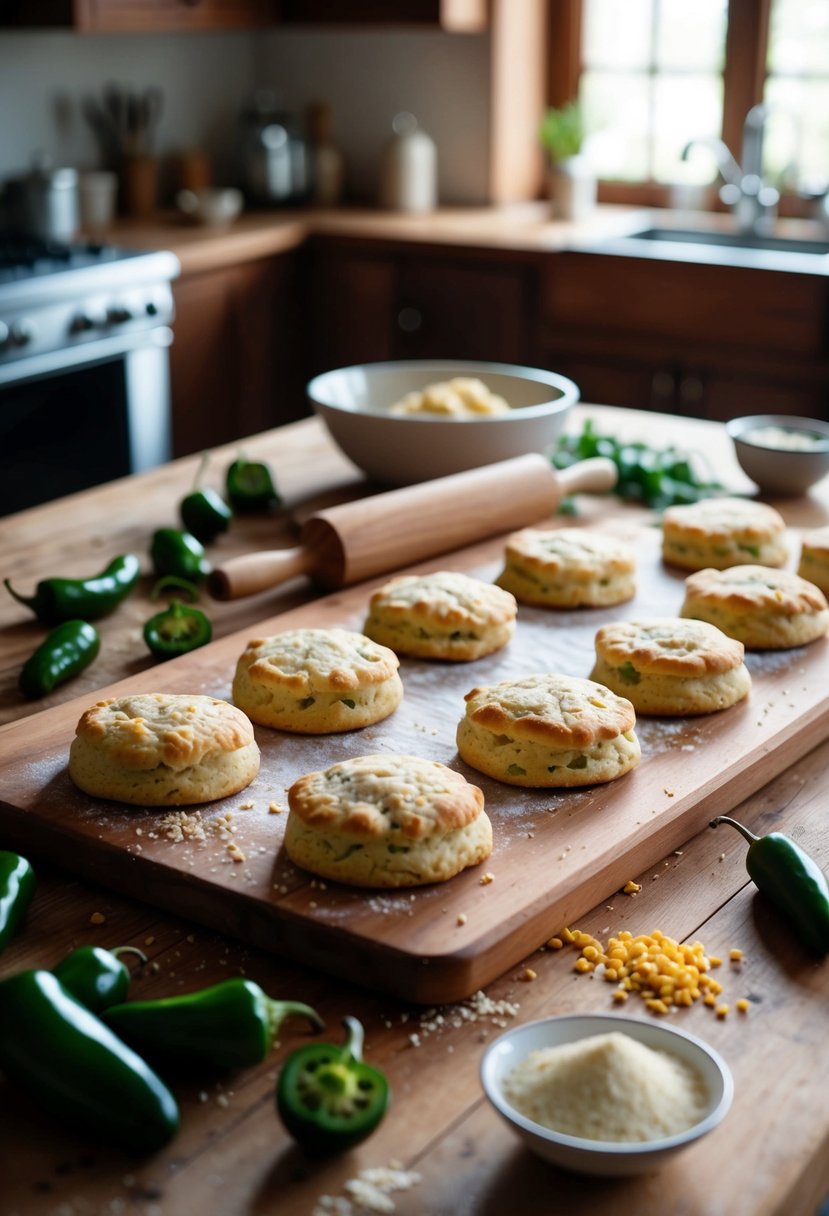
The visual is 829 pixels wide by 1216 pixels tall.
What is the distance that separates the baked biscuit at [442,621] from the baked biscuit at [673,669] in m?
0.17

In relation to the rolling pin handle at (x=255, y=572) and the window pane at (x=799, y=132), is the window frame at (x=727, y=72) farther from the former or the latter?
the rolling pin handle at (x=255, y=572)

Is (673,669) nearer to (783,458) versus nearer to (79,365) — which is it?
(783,458)

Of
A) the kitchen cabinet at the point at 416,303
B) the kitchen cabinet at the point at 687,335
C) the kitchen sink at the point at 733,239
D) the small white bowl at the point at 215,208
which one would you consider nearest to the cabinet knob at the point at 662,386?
the kitchen cabinet at the point at 687,335

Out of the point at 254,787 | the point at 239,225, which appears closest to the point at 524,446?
the point at 254,787

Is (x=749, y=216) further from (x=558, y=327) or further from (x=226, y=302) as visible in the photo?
(x=226, y=302)

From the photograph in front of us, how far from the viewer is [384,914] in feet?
4.18

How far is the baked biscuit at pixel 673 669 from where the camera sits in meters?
1.69

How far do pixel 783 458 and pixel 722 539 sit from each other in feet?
1.31

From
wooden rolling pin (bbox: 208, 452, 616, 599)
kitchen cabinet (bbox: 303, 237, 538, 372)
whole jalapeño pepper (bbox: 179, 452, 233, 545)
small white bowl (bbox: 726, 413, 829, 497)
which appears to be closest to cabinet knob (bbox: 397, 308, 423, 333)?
kitchen cabinet (bbox: 303, 237, 538, 372)

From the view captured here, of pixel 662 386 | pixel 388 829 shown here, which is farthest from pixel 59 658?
pixel 662 386

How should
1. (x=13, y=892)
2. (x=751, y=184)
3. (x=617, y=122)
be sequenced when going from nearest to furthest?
(x=13, y=892) → (x=751, y=184) → (x=617, y=122)

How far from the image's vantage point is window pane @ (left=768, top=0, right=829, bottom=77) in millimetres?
4742

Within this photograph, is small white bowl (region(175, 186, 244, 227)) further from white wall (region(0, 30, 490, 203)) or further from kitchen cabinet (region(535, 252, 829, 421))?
kitchen cabinet (region(535, 252, 829, 421))

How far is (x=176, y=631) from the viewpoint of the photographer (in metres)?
1.92
